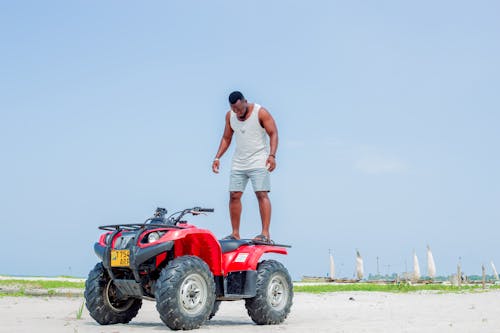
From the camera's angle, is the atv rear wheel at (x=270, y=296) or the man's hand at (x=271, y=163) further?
the man's hand at (x=271, y=163)

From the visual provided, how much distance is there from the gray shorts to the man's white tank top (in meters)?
0.08

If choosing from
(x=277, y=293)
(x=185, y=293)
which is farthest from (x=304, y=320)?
(x=185, y=293)

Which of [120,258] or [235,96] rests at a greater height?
[235,96]

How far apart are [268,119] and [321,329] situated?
3.41 m

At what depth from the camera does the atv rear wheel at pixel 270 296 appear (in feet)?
30.3

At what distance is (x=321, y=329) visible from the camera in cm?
836

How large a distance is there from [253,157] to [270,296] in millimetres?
2193

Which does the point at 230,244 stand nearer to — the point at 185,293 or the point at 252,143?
the point at 185,293

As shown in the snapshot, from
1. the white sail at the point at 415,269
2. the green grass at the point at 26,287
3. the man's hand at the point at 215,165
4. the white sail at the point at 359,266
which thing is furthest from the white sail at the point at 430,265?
the man's hand at the point at 215,165

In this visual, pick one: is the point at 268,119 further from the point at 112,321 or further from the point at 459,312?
the point at 459,312

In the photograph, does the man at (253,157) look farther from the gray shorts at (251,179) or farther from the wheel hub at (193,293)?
the wheel hub at (193,293)

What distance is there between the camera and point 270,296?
945cm

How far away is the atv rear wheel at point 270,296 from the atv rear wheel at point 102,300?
6.21 ft

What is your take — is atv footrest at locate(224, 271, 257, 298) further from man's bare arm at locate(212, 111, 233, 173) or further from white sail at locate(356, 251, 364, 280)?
white sail at locate(356, 251, 364, 280)
